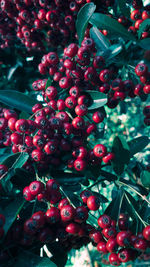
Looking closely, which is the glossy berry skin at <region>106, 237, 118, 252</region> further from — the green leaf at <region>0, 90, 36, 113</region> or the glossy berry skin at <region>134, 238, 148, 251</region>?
the green leaf at <region>0, 90, 36, 113</region>

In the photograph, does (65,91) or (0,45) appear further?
(0,45)

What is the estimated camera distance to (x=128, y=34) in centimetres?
214

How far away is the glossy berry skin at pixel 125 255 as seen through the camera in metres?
1.60

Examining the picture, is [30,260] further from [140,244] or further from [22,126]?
[22,126]

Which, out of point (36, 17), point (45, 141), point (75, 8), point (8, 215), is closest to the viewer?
point (8, 215)

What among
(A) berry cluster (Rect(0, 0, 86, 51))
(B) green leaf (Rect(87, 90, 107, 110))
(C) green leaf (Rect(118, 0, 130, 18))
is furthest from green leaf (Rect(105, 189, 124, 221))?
(A) berry cluster (Rect(0, 0, 86, 51))

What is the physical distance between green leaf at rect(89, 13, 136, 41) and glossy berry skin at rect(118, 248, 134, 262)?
1.74m

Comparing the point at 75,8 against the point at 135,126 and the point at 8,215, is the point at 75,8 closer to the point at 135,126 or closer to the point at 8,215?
the point at 8,215

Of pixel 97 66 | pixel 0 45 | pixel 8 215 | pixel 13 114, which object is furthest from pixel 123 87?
pixel 0 45

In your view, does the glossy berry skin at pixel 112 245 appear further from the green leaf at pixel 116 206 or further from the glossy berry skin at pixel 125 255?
the green leaf at pixel 116 206

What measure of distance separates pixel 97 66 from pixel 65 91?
42 cm

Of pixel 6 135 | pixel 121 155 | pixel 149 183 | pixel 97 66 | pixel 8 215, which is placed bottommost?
pixel 149 183

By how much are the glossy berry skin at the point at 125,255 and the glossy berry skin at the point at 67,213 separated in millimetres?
452

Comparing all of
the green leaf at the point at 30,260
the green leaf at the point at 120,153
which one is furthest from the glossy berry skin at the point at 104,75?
the green leaf at the point at 30,260
